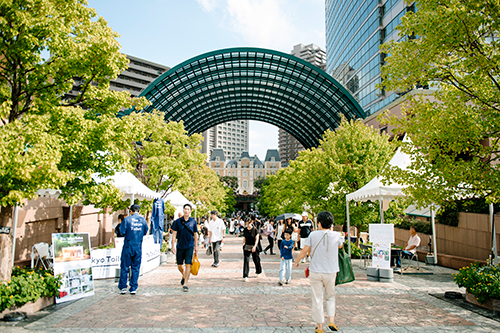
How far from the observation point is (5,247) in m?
6.28

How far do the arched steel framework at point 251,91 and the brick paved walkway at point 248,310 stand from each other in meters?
33.5

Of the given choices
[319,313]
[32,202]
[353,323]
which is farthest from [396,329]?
[32,202]

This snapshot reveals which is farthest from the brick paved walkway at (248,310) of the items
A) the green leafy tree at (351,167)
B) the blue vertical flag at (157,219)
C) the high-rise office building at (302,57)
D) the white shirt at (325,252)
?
the high-rise office building at (302,57)

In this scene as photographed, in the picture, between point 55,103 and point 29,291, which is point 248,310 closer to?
point 29,291

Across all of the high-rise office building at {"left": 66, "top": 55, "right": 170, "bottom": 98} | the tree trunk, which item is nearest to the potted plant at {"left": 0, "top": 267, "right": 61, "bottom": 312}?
the tree trunk

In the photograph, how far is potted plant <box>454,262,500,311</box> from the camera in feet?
20.1

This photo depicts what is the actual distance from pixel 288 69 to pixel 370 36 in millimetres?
10489

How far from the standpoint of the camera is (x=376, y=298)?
23.7ft

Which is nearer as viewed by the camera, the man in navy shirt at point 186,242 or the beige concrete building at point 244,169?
the man in navy shirt at point 186,242

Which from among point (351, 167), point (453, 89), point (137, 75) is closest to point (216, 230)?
point (351, 167)

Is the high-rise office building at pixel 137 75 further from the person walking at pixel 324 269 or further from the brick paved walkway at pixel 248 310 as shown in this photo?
the person walking at pixel 324 269

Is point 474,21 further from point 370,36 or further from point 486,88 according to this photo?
point 370,36

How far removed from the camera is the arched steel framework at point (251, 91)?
135 ft

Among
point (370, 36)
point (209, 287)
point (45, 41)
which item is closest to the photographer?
point (45, 41)
